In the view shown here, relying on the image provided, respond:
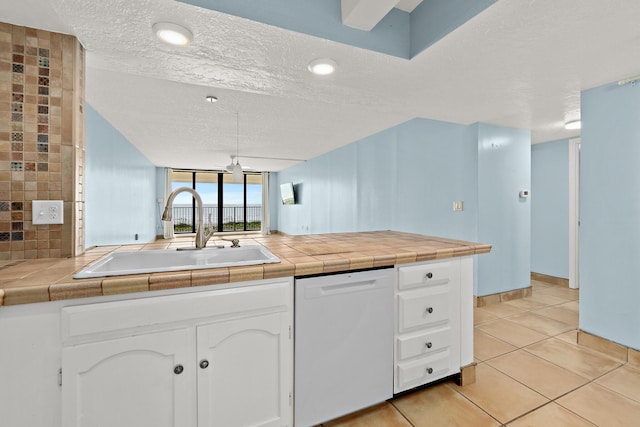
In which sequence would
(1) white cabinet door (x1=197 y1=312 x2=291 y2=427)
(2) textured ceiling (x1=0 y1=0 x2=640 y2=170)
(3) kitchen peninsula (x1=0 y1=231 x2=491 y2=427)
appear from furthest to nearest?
1. (2) textured ceiling (x1=0 y1=0 x2=640 y2=170)
2. (1) white cabinet door (x1=197 y1=312 x2=291 y2=427)
3. (3) kitchen peninsula (x1=0 y1=231 x2=491 y2=427)

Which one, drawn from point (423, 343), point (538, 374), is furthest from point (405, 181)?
point (423, 343)

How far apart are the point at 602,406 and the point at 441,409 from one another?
0.94 m

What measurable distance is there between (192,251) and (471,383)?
193 cm

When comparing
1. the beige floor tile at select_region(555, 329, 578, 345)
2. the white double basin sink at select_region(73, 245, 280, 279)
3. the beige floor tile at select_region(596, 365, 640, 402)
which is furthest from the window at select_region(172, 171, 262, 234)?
the beige floor tile at select_region(596, 365, 640, 402)

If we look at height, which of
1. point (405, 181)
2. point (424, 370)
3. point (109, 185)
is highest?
point (405, 181)

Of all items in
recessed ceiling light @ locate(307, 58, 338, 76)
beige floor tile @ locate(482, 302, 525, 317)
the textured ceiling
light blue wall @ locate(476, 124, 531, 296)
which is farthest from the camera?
light blue wall @ locate(476, 124, 531, 296)

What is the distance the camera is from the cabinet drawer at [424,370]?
1562 mm

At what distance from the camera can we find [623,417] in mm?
1507

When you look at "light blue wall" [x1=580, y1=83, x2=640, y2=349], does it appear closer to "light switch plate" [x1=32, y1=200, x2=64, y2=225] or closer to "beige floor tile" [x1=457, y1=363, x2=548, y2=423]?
"beige floor tile" [x1=457, y1=363, x2=548, y2=423]

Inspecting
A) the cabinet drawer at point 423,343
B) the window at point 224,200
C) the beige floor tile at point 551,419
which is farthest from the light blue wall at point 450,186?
the window at point 224,200

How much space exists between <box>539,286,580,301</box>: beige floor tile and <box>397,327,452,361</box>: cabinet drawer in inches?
109

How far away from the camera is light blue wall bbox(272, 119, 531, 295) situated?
123 inches

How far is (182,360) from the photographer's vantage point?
1.07 m

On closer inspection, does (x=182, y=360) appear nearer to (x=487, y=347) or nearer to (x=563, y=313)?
(x=487, y=347)
